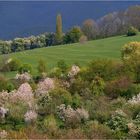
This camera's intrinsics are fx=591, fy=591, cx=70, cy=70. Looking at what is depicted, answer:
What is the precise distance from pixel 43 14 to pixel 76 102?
10624cm

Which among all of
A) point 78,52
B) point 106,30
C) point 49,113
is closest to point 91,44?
point 78,52

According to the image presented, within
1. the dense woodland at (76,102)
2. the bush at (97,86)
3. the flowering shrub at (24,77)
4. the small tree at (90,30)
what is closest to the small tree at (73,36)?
the small tree at (90,30)

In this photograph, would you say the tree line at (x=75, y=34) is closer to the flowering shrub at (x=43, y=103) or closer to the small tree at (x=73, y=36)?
the small tree at (x=73, y=36)

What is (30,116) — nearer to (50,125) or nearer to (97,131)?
(50,125)

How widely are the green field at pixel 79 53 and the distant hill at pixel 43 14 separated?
44797 millimetres

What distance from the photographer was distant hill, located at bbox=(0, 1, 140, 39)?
122 metres

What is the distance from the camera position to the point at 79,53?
63.8 m

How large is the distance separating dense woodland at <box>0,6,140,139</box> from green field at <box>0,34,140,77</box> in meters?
7.57

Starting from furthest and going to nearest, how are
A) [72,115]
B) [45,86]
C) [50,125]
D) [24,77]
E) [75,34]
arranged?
1. [75,34]
2. [24,77]
3. [45,86]
4. [72,115]
5. [50,125]

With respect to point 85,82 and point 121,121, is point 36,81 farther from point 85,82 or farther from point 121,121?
point 121,121

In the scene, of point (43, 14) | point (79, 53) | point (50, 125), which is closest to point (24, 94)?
point (50, 125)

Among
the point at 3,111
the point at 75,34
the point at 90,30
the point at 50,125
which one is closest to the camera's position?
the point at 50,125

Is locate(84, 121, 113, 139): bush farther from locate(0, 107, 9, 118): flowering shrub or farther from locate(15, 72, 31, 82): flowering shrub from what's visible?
locate(15, 72, 31, 82): flowering shrub

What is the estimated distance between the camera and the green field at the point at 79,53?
58875 mm
